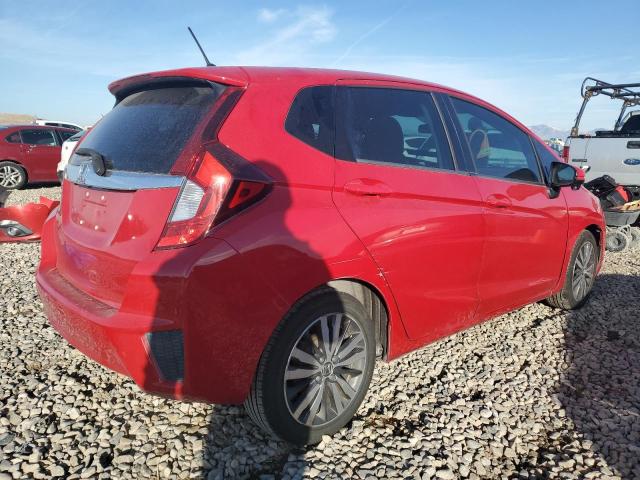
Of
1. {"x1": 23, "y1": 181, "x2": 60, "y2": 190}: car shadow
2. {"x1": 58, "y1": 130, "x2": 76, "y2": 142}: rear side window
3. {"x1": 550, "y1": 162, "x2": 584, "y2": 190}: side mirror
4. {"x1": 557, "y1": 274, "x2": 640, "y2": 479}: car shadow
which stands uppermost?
{"x1": 550, "y1": 162, "x2": 584, "y2": 190}: side mirror

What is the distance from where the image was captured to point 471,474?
2131 mm

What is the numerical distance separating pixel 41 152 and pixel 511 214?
12.6 m

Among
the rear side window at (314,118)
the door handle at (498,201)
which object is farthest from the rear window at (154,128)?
the door handle at (498,201)

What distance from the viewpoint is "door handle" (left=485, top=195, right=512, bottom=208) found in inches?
114

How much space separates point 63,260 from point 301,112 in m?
1.42

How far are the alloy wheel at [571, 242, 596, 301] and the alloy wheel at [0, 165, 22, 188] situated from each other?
1257 cm

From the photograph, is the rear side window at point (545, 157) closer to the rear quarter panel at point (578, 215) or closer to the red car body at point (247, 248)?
the rear quarter panel at point (578, 215)

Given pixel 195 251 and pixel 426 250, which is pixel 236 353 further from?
pixel 426 250

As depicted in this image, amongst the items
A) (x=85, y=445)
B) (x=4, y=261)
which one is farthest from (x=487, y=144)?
(x=4, y=261)

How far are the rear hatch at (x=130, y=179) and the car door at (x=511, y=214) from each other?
1.69 meters

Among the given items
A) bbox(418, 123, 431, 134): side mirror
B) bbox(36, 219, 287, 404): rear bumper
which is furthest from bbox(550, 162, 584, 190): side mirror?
bbox(36, 219, 287, 404): rear bumper

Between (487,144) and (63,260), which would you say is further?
(487,144)

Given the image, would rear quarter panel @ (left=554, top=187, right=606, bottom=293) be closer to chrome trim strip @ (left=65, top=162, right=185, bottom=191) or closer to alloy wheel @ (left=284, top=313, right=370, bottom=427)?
alloy wheel @ (left=284, top=313, right=370, bottom=427)

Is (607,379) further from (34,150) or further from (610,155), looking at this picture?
(34,150)
